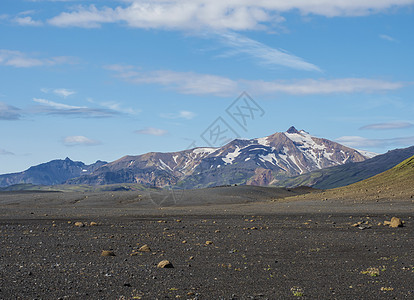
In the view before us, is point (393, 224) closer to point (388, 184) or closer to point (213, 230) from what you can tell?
point (213, 230)

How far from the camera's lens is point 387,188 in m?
68.8

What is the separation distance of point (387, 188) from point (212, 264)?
56873 millimetres

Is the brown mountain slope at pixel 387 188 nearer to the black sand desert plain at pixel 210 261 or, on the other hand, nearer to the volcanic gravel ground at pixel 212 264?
the black sand desert plain at pixel 210 261

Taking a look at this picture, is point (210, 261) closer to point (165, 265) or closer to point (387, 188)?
point (165, 265)

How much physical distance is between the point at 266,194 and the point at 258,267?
71065 millimetres

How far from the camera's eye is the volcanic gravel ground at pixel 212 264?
13.6m

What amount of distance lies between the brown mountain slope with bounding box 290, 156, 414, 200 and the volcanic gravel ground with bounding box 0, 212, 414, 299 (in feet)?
Answer: 113

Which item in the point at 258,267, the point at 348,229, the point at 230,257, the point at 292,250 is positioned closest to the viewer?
the point at 258,267

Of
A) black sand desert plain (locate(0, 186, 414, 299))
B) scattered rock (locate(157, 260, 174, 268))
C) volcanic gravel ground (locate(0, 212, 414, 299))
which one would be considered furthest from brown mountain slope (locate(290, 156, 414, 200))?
scattered rock (locate(157, 260, 174, 268))

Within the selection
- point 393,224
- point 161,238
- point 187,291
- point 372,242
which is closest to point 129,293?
point 187,291

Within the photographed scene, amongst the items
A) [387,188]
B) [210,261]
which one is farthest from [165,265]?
[387,188]

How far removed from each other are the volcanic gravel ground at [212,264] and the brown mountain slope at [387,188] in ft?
113

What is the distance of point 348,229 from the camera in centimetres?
3025

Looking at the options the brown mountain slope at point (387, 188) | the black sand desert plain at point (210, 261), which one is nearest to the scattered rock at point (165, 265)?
the black sand desert plain at point (210, 261)
